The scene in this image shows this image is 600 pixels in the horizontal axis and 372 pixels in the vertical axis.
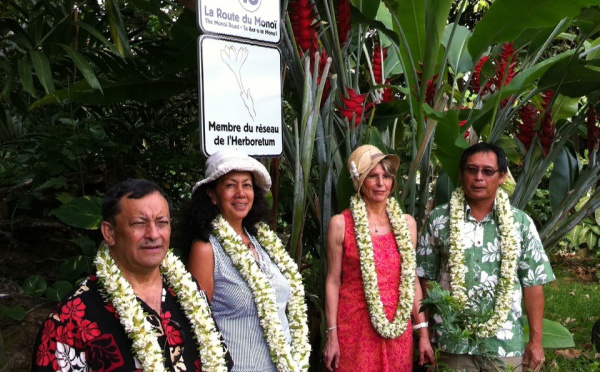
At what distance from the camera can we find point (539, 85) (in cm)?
382

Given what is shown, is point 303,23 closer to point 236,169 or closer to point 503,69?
point 236,169

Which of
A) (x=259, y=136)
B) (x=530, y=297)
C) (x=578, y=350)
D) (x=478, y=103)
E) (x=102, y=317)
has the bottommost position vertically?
(x=578, y=350)

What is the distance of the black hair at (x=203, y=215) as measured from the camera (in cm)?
244

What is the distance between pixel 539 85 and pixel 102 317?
2.95 meters

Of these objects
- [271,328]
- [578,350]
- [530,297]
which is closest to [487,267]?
[530,297]

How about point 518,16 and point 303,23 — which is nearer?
point 303,23

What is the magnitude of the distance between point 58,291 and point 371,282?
60.5 inches

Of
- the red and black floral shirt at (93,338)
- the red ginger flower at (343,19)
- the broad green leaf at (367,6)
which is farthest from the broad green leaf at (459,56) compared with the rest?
the red and black floral shirt at (93,338)

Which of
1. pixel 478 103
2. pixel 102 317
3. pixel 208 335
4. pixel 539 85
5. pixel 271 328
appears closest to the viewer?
pixel 102 317

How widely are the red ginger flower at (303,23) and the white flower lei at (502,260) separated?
109 cm

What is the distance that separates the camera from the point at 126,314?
1801 millimetres

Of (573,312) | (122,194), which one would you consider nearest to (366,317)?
(122,194)

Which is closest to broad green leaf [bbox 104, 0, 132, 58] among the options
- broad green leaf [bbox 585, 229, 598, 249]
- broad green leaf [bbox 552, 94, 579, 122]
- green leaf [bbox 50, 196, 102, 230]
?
green leaf [bbox 50, 196, 102, 230]

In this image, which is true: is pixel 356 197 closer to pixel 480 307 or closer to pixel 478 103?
pixel 480 307
